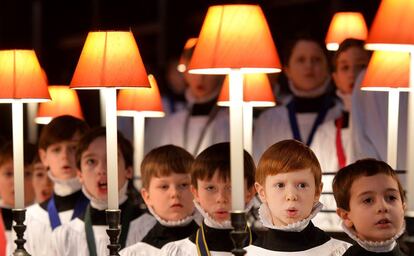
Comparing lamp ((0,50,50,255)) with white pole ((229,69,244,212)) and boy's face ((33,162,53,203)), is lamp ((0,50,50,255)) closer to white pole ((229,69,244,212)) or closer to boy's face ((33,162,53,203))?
white pole ((229,69,244,212))

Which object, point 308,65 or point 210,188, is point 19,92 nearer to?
point 210,188

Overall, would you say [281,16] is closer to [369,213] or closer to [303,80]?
[303,80]

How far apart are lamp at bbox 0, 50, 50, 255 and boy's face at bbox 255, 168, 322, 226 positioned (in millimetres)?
1191

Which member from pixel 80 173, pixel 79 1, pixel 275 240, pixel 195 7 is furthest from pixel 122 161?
pixel 79 1

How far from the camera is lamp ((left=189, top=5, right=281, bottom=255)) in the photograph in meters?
5.36

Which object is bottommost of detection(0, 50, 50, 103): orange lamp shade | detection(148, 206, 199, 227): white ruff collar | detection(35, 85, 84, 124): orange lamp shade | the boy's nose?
detection(148, 206, 199, 227): white ruff collar

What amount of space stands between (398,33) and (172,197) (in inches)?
78.1

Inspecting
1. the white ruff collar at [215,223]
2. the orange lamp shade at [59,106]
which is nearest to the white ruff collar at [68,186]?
the orange lamp shade at [59,106]

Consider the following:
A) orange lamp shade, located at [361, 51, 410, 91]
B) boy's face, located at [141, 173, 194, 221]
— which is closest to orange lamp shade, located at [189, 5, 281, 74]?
orange lamp shade, located at [361, 51, 410, 91]

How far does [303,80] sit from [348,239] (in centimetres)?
209

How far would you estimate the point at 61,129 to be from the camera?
27.2 feet

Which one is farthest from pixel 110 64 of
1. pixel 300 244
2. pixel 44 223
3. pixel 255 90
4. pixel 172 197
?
pixel 44 223

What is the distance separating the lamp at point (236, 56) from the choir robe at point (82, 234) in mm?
2130

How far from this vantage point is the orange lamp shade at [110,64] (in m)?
6.16
